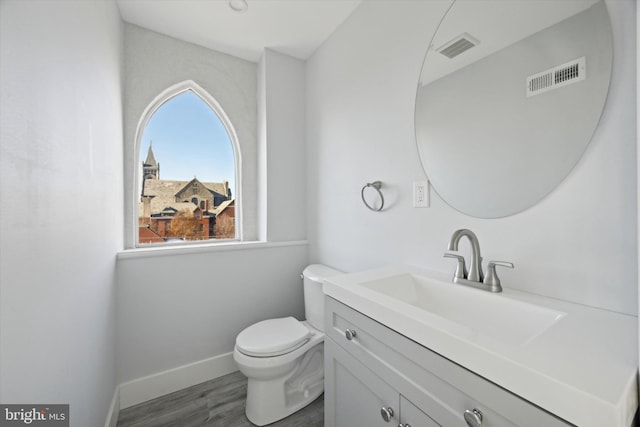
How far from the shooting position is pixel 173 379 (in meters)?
1.74

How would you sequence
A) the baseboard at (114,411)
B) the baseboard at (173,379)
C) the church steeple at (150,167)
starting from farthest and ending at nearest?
the church steeple at (150,167) → the baseboard at (173,379) → the baseboard at (114,411)

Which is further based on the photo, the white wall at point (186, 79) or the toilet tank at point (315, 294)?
the white wall at point (186, 79)

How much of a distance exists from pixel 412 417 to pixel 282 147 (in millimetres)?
1930

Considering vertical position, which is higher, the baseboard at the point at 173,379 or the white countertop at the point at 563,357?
the white countertop at the point at 563,357

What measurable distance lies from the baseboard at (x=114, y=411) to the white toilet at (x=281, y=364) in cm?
68

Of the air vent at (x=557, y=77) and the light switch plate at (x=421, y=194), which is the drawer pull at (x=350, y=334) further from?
the air vent at (x=557, y=77)

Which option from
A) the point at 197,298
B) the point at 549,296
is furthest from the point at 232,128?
the point at 549,296

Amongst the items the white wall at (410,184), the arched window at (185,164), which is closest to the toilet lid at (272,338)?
the white wall at (410,184)

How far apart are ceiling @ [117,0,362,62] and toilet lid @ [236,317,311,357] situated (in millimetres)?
2070

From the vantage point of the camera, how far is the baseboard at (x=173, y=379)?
162 cm

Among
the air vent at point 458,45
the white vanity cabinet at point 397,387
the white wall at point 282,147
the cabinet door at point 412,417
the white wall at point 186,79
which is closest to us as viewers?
the white vanity cabinet at point 397,387

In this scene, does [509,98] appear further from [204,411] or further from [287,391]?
[204,411]

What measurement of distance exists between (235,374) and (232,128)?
196cm

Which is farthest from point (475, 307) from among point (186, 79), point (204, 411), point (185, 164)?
point (186, 79)
